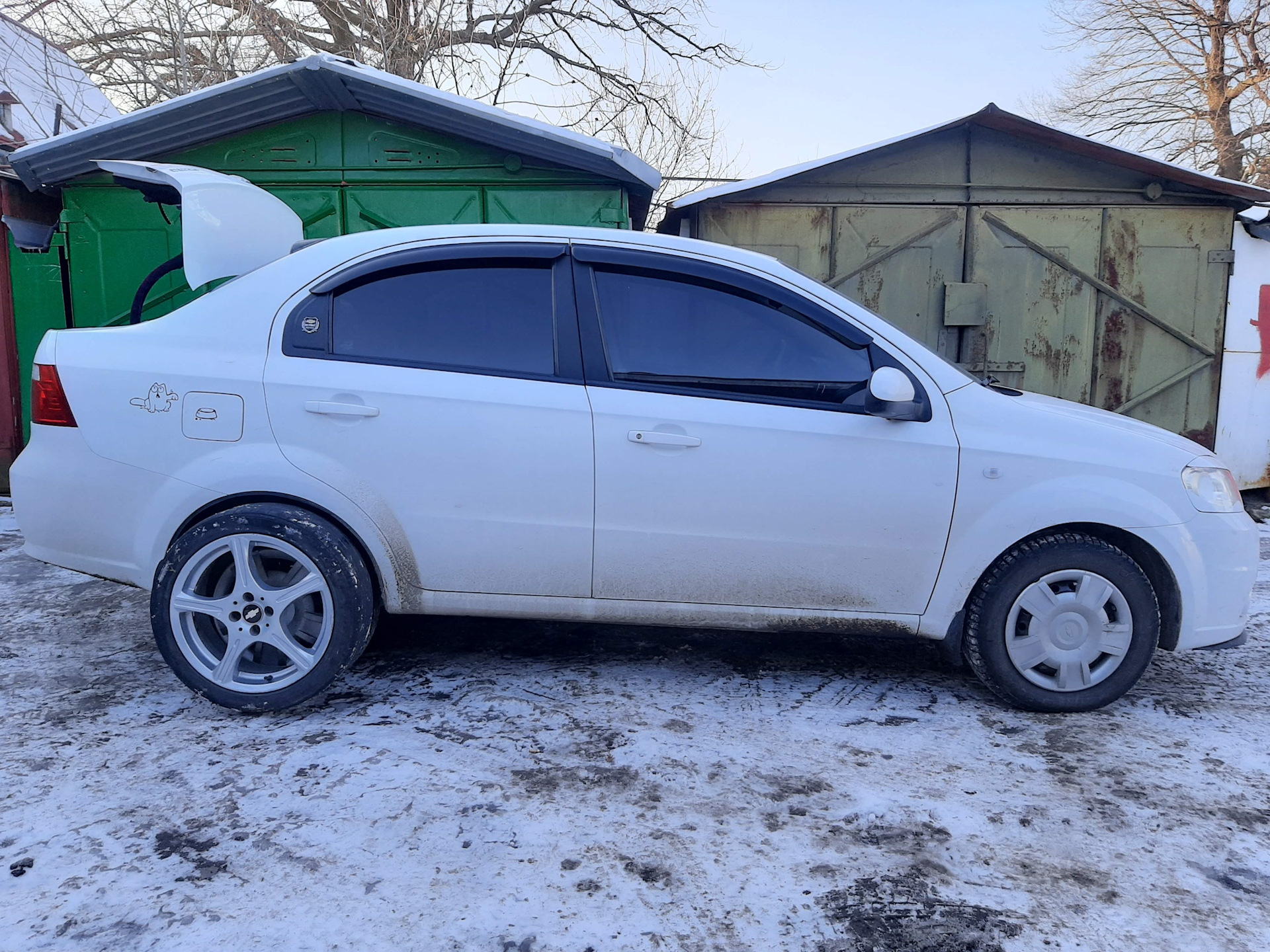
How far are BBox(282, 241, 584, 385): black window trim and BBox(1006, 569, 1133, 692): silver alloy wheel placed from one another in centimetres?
180

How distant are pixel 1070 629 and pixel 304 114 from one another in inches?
254

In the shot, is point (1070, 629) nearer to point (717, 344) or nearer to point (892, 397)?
point (892, 397)

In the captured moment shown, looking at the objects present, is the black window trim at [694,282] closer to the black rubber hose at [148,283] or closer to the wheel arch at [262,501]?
the wheel arch at [262,501]

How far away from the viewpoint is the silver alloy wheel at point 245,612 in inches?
120

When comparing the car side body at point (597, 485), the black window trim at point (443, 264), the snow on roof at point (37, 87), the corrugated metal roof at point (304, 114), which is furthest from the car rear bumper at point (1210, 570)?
the snow on roof at point (37, 87)

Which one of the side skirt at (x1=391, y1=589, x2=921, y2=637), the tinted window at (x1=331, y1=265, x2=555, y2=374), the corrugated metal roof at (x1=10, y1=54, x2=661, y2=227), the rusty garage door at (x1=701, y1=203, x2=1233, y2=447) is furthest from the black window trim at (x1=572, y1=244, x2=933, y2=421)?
the rusty garage door at (x1=701, y1=203, x2=1233, y2=447)

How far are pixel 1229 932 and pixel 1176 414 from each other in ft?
→ 23.0

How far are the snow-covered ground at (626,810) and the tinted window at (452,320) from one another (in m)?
1.24

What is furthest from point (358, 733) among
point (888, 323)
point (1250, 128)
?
point (1250, 128)

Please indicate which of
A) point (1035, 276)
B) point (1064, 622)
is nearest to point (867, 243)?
point (1035, 276)

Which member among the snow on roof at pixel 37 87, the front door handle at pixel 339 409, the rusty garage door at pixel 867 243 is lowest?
the front door handle at pixel 339 409

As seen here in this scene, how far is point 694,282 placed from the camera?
325cm

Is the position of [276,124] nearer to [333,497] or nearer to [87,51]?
[333,497]

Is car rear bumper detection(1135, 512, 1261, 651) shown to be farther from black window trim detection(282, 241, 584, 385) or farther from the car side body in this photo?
black window trim detection(282, 241, 584, 385)
